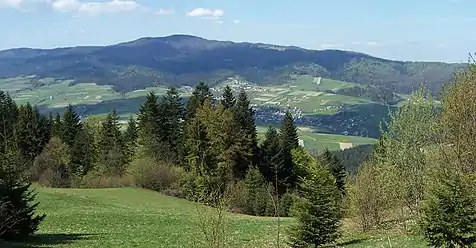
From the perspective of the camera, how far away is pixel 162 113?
7462 centimetres

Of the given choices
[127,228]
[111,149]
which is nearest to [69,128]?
[111,149]

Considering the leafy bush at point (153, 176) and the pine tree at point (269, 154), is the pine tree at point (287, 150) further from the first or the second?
the leafy bush at point (153, 176)

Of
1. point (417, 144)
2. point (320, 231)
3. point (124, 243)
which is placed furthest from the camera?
point (417, 144)

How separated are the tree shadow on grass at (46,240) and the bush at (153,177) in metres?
35.4

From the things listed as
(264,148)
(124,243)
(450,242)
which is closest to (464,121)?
(450,242)

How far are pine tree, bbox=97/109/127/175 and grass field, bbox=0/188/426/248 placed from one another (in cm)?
1838

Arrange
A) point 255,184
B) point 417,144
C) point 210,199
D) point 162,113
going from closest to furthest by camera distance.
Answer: point 210,199 < point 417,144 < point 255,184 < point 162,113

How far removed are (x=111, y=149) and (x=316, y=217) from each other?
2356 inches

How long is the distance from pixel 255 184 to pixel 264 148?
1172 cm

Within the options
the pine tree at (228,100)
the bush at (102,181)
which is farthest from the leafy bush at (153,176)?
the pine tree at (228,100)

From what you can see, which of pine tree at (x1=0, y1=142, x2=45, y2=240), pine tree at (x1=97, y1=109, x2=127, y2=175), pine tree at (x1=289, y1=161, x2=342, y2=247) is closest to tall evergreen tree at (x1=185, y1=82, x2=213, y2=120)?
pine tree at (x1=97, y1=109, x2=127, y2=175)

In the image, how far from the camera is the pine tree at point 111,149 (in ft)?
245

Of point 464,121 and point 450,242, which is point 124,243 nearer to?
point 450,242

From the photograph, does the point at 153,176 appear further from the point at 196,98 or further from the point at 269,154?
the point at 269,154
